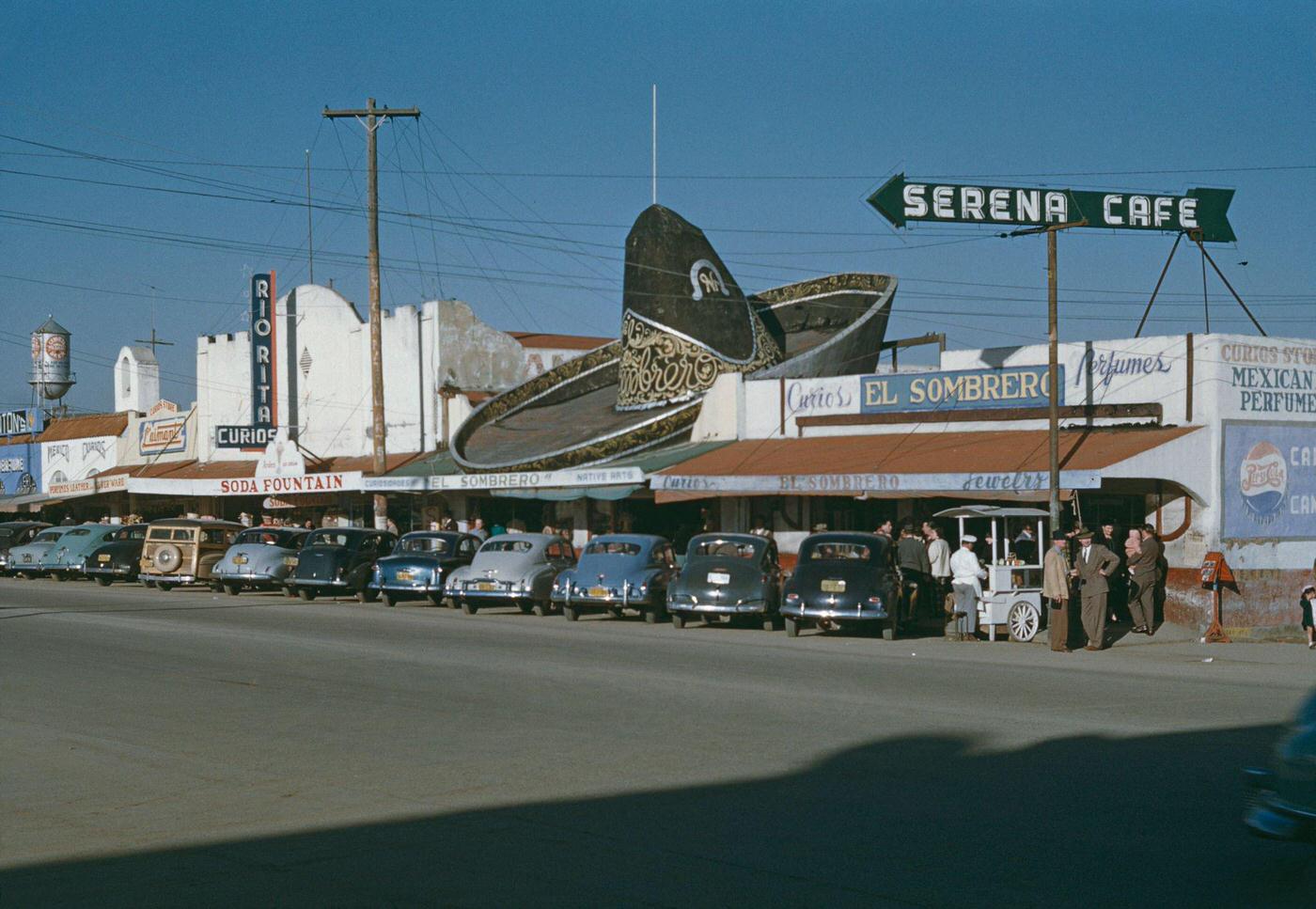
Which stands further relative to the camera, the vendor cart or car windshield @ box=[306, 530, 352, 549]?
car windshield @ box=[306, 530, 352, 549]

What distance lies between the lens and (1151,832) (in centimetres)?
769

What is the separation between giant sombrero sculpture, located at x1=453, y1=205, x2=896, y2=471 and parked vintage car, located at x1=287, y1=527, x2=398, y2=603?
5282 mm

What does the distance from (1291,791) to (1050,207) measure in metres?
26.1

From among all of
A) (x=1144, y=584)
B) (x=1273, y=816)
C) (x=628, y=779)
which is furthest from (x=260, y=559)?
(x=1273, y=816)

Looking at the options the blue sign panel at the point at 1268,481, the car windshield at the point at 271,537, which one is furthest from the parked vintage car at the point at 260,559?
the blue sign panel at the point at 1268,481

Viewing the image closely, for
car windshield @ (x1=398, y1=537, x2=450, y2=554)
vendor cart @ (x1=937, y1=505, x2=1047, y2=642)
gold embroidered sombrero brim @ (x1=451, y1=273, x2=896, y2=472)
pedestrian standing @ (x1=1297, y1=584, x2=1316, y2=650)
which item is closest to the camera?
pedestrian standing @ (x1=1297, y1=584, x2=1316, y2=650)

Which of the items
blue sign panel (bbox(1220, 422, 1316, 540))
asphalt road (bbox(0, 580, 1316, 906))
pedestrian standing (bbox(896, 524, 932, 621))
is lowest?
asphalt road (bbox(0, 580, 1316, 906))

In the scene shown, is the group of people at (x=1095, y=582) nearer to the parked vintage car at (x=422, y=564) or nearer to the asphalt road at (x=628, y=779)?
the asphalt road at (x=628, y=779)

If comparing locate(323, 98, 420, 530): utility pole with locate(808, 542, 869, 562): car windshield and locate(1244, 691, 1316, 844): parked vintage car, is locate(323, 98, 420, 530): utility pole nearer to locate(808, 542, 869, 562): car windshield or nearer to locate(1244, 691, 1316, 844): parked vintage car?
locate(808, 542, 869, 562): car windshield

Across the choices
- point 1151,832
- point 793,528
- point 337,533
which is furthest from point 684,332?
point 1151,832

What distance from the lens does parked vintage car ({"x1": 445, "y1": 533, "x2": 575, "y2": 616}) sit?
2583 cm

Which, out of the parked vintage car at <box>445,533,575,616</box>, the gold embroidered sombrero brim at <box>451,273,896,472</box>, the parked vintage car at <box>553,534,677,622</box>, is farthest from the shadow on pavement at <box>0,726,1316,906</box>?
the gold embroidered sombrero brim at <box>451,273,896,472</box>

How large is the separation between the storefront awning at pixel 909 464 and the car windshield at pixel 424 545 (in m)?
4.39

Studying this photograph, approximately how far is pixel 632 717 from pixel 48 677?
6904 mm
